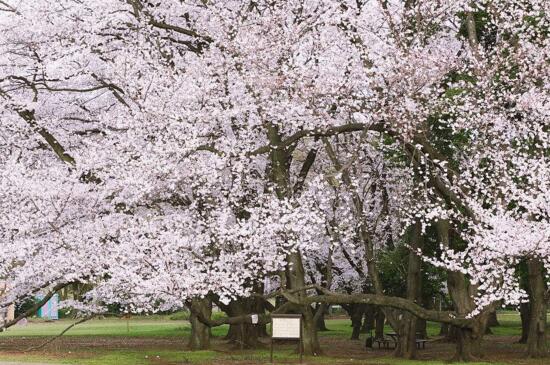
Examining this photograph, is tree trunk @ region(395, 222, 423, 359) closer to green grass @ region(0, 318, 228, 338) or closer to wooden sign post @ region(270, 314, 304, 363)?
wooden sign post @ region(270, 314, 304, 363)

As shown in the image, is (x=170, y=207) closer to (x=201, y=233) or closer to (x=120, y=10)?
(x=201, y=233)

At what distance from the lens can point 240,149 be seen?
836 inches

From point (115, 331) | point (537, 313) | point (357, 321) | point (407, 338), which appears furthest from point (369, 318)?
point (537, 313)

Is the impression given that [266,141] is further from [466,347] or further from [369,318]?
[369,318]

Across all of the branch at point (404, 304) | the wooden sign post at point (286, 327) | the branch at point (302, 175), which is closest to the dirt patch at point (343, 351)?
the branch at point (404, 304)

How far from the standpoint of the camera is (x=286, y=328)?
18547 millimetres

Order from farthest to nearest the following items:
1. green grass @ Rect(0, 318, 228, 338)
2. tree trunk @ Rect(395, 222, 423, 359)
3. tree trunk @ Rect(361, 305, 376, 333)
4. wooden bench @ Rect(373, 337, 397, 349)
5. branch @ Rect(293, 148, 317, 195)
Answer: green grass @ Rect(0, 318, 228, 338), tree trunk @ Rect(361, 305, 376, 333), wooden bench @ Rect(373, 337, 397, 349), branch @ Rect(293, 148, 317, 195), tree trunk @ Rect(395, 222, 423, 359)

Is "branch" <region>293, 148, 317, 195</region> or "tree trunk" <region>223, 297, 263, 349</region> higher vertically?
"branch" <region>293, 148, 317, 195</region>

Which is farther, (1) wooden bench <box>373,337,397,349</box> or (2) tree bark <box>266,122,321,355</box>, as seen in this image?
(1) wooden bench <box>373,337,397,349</box>

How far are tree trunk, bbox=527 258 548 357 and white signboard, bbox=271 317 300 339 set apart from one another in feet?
24.7

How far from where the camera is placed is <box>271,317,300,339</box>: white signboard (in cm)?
1853

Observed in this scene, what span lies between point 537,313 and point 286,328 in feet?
26.2

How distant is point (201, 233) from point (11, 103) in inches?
267

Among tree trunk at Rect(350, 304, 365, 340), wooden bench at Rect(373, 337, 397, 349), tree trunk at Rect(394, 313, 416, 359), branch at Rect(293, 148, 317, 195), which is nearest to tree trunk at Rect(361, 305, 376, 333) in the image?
tree trunk at Rect(350, 304, 365, 340)
